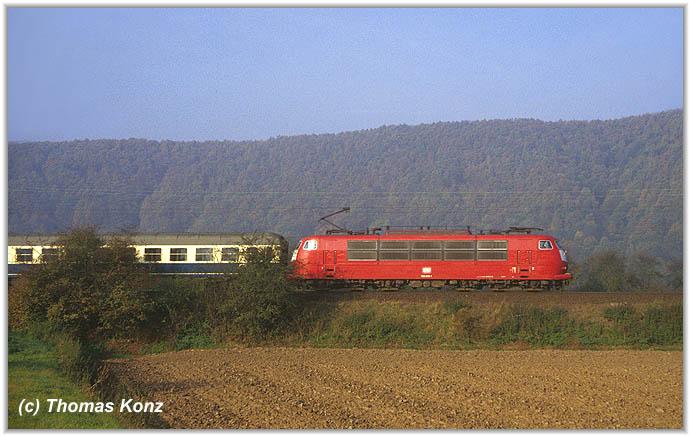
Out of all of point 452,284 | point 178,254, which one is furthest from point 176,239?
point 452,284

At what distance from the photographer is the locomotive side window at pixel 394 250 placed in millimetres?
38094

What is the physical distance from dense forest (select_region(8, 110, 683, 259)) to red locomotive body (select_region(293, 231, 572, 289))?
43.7 meters

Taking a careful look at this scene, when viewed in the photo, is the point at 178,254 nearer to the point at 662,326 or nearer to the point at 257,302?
the point at 257,302

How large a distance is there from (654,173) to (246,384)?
271 feet

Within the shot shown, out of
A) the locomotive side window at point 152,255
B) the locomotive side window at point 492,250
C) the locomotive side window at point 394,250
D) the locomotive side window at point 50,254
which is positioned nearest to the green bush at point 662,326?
the locomotive side window at point 492,250

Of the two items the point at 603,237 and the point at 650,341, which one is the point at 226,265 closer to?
the point at 650,341

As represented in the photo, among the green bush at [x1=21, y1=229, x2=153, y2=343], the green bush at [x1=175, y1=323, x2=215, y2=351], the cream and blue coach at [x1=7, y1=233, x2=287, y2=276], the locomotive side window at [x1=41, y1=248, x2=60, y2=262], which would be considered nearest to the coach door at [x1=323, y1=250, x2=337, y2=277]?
the cream and blue coach at [x1=7, y1=233, x2=287, y2=276]

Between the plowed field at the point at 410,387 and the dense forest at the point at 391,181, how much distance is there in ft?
170

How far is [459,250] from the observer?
124ft

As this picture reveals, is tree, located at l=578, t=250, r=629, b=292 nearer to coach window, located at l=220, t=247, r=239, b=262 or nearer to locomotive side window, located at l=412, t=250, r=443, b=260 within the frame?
locomotive side window, located at l=412, t=250, r=443, b=260

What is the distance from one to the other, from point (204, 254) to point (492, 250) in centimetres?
1432

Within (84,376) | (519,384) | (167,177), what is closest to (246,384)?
(84,376)

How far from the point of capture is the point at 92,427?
15.7 meters

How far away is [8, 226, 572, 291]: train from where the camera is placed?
3769cm
